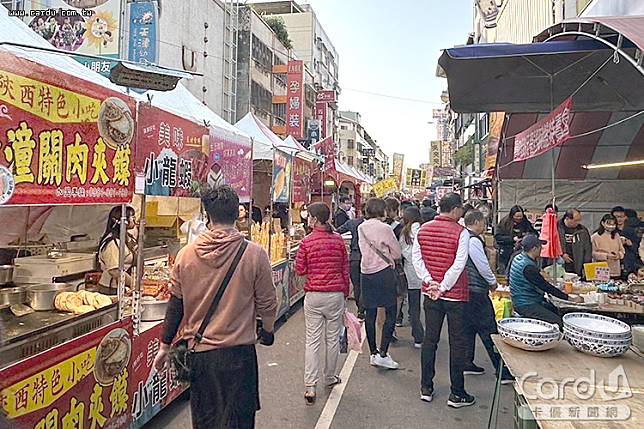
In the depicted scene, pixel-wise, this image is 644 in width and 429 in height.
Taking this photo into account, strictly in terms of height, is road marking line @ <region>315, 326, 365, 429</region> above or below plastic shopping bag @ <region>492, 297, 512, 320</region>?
below

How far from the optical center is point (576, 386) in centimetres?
254

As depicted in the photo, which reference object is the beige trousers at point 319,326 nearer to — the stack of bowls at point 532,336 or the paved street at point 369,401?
the paved street at point 369,401

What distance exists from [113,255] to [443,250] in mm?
3089

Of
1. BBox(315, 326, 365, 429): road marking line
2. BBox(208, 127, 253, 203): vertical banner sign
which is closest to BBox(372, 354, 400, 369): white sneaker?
BBox(315, 326, 365, 429): road marking line

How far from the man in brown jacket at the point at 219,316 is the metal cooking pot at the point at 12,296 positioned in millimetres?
1696

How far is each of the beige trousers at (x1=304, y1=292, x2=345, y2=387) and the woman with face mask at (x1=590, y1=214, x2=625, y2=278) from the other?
4.60m

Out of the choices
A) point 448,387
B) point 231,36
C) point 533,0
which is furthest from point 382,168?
point 448,387

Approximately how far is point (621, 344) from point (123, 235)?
3.59m

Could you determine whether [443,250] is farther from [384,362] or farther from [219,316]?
[219,316]

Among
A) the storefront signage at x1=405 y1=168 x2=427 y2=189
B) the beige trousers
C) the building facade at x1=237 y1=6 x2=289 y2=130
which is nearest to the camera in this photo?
the beige trousers

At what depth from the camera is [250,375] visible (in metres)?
2.75

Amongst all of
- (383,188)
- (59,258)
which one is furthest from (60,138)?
(383,188)

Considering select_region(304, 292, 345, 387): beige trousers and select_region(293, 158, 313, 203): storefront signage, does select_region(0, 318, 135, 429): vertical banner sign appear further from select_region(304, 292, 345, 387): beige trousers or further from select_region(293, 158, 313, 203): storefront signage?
select_region(293, 158, 313, 203): storefront signage

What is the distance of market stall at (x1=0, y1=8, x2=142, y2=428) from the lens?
8.52ft
